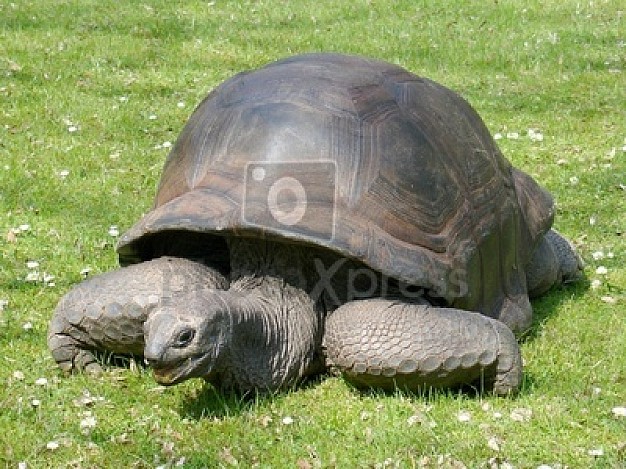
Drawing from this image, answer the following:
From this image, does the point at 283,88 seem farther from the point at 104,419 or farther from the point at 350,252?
the point at 104,419

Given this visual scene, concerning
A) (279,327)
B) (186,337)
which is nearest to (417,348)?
(279,327)

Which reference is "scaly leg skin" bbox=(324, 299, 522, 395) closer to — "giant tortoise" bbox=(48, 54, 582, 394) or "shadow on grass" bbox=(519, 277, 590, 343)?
"giant tortoise" bbox=(48, 54, 582, 394)

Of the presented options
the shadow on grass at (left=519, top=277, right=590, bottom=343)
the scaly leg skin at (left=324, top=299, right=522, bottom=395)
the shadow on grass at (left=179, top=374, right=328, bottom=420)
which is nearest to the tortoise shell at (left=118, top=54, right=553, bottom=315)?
the scaly leg skin at (left=324, top=299, right=522, bottom=395)

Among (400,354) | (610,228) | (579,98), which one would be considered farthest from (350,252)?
(579,98)

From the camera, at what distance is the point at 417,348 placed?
4.23 meters

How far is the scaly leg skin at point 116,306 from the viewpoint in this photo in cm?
432

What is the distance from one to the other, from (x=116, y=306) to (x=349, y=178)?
100 centimetres

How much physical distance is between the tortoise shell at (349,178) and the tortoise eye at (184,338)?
467 millimetres

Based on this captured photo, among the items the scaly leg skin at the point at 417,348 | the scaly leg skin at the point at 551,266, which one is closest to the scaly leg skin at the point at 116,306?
the scaly leg skin at the point at 417,348

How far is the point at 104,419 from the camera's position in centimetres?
416

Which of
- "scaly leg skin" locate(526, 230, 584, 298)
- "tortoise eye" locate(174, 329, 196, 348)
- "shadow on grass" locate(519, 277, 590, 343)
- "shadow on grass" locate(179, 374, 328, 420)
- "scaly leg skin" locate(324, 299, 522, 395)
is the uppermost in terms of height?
"tortoise eye" locate(174, 329, 196, 348)

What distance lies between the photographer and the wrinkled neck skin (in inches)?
167

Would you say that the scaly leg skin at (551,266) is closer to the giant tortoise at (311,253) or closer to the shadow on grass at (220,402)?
the giant tortoise at (311,253)

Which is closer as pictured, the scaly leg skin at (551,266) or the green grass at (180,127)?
the green grass at (180,127)
